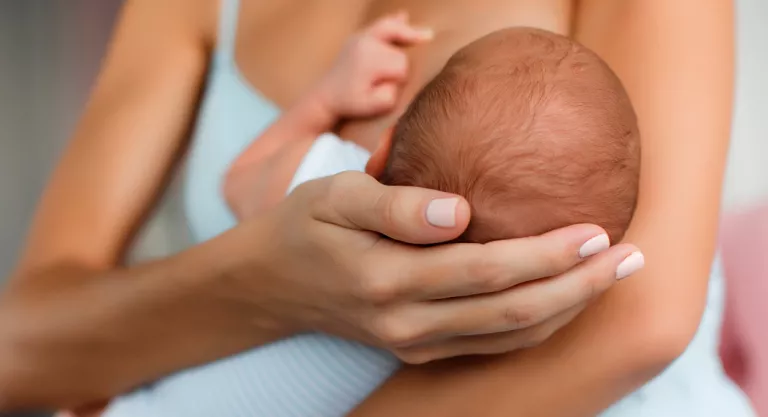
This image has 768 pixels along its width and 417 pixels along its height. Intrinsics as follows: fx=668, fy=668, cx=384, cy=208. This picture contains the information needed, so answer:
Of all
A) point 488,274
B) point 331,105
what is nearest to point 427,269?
point 488,274

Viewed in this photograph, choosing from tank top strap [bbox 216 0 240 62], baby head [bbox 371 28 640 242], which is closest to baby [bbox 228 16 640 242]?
baby head [bbox 371 28 640 242]

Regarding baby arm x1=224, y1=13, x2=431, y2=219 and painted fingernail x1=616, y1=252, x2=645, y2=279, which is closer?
painted fingernail x1=616, y1=252, x2=645, y2=279

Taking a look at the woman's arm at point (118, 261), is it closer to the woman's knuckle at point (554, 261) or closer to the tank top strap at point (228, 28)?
the tank top strap at point (228, 28)

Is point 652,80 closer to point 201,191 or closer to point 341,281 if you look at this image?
point 341,281

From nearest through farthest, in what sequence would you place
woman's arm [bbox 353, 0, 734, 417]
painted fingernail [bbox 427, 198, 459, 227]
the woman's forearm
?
painted fingernail [bbox 427, 198, 459, 227] < woman's arm [bbox 353, 0, 734, 417] < the woman's forearm

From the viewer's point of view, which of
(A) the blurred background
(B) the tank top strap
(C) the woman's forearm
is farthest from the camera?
(A) the blurred background

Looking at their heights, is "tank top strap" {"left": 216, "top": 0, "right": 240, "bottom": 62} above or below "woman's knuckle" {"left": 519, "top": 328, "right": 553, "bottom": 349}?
above

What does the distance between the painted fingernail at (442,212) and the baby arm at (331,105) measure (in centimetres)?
29

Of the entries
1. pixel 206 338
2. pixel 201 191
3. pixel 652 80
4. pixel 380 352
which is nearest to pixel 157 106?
pixel 201 191

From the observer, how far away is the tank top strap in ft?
3.10

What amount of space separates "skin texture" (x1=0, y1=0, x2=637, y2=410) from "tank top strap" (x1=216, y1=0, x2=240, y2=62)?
0.06ft

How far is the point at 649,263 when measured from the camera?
0.55m

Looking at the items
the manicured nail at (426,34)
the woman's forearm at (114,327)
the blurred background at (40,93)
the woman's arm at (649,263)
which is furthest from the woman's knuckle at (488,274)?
the blurred background at (40,93)

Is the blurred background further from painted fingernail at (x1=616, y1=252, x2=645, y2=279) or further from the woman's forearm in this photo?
painted fingernail at (x1=616, y1=252, x2=645, y2=279)
